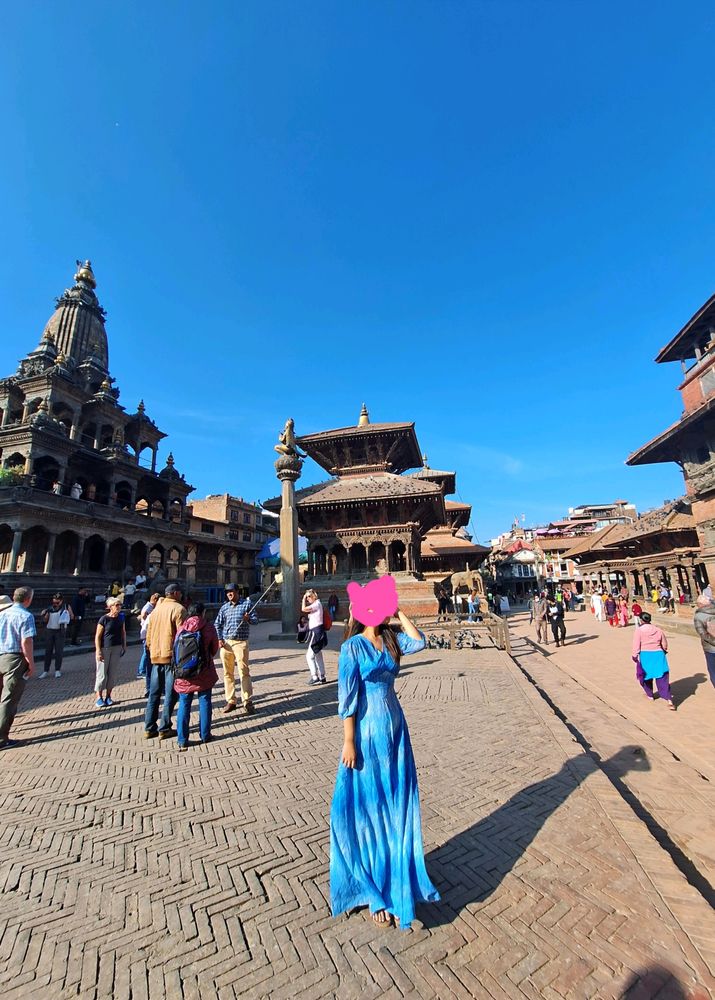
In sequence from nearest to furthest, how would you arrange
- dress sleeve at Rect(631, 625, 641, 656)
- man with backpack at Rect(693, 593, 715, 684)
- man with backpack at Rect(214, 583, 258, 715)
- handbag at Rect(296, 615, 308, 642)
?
man with backpack at Rect(693, 593, 715, 684) → man with backpack at Rect(214, 583, 258, 715) → dress sleeve at Rect(631, 625, 641, 656) → handbag at Rect(296, 615, 308, 642)

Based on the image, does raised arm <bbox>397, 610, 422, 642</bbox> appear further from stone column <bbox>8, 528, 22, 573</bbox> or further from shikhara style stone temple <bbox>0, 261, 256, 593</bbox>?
stone column <bbox>8, 528, 22, 573</bbox>

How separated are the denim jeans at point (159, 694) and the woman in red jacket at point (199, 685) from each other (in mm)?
346

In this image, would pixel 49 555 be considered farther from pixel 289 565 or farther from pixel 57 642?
pixel 57 642

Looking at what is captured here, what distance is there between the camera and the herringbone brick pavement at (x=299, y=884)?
214 centimetres

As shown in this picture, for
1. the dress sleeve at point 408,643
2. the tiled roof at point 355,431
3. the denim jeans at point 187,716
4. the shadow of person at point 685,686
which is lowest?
the shadow of person at point 685,686

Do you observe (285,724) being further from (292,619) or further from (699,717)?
(292,619)

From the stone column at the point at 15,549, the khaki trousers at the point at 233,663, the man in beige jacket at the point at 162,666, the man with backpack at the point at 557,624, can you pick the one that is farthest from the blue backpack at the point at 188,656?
the stone column at the point at 15,549

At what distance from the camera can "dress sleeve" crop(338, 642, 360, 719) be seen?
102 inches

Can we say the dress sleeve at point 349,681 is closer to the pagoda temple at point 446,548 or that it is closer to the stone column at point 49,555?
the stone column at point 49,555

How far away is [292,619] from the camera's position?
17.3m

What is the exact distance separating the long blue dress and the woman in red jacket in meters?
3.19

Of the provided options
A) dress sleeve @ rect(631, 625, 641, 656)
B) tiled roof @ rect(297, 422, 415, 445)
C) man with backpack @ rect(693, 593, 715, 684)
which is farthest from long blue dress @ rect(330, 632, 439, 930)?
tiled roof @ rect(297, 422, 415, 445)

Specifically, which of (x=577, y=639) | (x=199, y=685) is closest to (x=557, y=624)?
(x=577, y=639)

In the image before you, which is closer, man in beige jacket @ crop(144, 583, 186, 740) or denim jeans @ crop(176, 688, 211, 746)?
denim jeans @ crop(176, 688, 211, 746)
